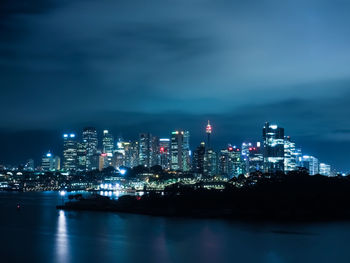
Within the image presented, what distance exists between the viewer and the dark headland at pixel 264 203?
47.8m

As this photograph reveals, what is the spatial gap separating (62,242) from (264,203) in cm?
2281

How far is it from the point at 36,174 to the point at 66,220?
398 ft

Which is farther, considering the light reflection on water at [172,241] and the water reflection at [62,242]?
the water reflection at [62,242]

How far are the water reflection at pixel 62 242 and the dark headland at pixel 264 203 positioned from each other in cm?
1126

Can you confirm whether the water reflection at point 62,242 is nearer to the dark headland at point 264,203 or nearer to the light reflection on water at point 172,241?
the light reflection on water at point 172,241

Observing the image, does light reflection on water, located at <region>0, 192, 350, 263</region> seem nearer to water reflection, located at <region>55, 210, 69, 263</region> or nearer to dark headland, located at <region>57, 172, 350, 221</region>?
water reflection, located at <region>55, 210, 69, 263</region>

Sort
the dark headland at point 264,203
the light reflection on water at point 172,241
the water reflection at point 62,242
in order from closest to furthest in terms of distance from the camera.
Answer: the light reflection on water at point 172,241, the water reflection at point 62,242, the dark headland at point 264,203

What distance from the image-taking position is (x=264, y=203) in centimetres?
4931

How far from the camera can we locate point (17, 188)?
14388 centimetres

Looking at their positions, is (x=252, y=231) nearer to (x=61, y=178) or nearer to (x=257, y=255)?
(x=257, y=255)

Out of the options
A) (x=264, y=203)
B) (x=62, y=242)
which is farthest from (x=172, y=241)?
(x=264, y=203)

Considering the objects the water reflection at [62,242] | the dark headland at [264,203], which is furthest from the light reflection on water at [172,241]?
the dark headland at [264,203]

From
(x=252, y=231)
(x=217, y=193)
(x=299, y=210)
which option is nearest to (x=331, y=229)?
(x=252, y=231)

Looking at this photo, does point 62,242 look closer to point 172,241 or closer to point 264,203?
point 172,241
